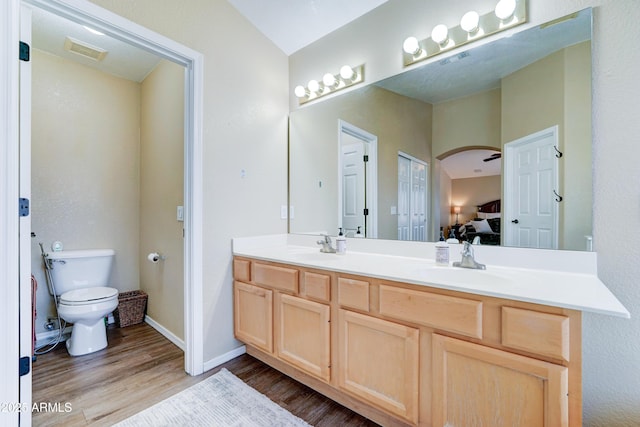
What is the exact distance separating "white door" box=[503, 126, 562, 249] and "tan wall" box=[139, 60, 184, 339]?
91.4 inches

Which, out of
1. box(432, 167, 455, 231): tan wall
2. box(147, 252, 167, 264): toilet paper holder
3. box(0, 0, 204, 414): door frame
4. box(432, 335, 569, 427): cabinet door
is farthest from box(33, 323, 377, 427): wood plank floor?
box(432, 167, 455, 231): tan wall

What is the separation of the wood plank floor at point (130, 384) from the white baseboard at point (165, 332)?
54 millimetres

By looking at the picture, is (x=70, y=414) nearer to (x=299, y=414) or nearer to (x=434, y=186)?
(x=299, y=414)

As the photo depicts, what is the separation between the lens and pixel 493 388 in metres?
1.04

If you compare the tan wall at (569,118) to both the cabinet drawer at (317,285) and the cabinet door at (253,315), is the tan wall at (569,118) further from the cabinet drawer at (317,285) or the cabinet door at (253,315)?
the cabinet door at (253,315)

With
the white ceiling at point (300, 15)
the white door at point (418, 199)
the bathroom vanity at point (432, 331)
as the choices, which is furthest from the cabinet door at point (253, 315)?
the white ceiling at point (300, 15)

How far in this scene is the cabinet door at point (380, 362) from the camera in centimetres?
124

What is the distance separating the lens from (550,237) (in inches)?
53.5

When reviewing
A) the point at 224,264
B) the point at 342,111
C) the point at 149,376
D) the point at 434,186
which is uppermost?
the point at 342,111

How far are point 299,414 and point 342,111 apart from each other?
6.79 feet

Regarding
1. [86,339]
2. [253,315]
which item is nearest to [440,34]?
[253,315]

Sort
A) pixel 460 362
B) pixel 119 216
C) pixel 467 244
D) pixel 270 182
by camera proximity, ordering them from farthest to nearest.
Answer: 1. pixel 119 216
2. pixel 270 182
3. pixel 467 244
4. pixel 460 362

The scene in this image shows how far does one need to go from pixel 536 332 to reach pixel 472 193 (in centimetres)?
91

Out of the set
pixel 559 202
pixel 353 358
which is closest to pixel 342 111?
pixel 559 202
